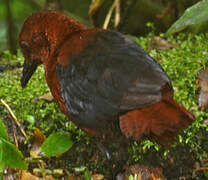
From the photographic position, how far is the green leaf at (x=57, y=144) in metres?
2.14

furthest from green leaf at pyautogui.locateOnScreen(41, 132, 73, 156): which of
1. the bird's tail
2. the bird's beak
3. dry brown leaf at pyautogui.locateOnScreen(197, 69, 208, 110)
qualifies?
dry brown leaf at pyautogui.locateOnScreen(197, 69, 208, 110)

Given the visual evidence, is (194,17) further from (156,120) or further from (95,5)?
(95,5)

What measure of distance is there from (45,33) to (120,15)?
197cm

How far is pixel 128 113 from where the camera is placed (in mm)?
1718

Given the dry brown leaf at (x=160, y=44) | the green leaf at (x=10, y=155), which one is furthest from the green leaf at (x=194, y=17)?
the dry brown leaf at (x=160, y=44)

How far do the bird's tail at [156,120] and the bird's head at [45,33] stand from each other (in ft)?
2.24

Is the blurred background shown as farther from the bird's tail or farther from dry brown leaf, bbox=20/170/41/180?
the bird's tail

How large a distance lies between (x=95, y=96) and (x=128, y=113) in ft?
0.63

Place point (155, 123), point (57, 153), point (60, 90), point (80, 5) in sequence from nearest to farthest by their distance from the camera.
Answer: point (155, 123) < point (60, 90) < point (57, 153) < point (80, 5)

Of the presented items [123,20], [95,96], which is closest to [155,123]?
[95,96]

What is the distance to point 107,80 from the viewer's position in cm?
176

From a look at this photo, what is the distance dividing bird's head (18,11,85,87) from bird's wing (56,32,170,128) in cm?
21

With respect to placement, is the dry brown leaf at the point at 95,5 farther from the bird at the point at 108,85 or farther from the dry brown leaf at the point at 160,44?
the bird at the point at 108,85

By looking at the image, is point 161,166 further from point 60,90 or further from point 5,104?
point 5,104
